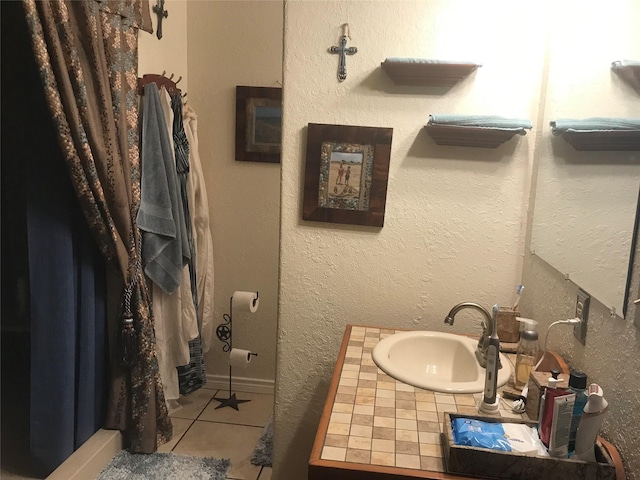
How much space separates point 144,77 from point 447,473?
2.08 meters

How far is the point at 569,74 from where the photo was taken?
4.72 feet

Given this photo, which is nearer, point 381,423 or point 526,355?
point 381,423

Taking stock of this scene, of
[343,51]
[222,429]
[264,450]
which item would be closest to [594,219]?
[343,51]

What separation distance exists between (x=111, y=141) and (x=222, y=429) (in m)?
1.54

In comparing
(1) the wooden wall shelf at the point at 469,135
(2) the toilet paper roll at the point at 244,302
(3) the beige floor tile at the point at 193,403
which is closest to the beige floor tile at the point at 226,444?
(3) the beige floor tile at the point at 193,403

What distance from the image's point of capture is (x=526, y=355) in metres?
1.35

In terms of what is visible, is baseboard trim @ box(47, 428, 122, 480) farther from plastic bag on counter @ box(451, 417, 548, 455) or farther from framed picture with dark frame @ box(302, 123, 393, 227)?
plastic bag on counter @ box(451, 417, 548, 455)

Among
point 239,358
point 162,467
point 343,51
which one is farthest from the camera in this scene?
point 239,358

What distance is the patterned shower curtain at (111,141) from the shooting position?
176 centimetres

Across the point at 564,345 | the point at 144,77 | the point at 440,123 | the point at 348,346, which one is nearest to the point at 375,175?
the point at 440,123

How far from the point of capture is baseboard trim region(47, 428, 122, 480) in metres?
1.98

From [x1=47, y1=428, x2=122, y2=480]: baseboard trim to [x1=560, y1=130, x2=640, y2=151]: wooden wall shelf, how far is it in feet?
6.60

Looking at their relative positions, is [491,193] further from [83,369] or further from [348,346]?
[83,369]

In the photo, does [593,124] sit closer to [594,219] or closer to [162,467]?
[594,219]
